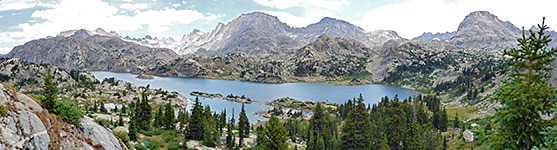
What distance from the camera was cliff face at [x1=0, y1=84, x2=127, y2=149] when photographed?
1467 centimetres

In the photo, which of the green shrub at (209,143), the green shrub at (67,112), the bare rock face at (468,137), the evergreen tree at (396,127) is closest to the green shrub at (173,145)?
the green shrub at (209,143)

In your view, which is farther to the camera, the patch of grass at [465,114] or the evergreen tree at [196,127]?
the patch of grass at [465,114]

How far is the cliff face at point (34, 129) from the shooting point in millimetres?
14672

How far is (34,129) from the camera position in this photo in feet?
52.7

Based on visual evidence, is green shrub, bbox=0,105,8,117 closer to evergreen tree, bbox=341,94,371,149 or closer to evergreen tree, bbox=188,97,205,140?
evergreen tree, bbox=188,97,205,140

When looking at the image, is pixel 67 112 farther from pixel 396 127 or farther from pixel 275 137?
pixel 396 127

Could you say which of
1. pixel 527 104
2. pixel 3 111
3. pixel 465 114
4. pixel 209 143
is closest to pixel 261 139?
pixel 209 143

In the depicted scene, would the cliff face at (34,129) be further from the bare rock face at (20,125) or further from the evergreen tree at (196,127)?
the evergreen tree at (196,127)

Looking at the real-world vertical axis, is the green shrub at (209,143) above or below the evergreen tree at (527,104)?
below

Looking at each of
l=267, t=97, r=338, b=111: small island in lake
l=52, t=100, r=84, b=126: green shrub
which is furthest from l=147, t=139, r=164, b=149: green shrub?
l=267, t=97, r=338, b=111: small island in lake

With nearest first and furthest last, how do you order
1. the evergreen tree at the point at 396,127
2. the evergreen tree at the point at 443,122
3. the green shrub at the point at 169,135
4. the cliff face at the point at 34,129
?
the cliff face at the point at 34,129, the green shrub at the point at 169,135, the evergreen tree at the point at 396,127, the evergreen tree at the point at 443,122

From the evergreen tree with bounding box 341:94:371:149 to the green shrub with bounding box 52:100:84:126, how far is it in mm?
45312

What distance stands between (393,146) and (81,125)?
49.9m

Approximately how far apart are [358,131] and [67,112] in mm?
46615
